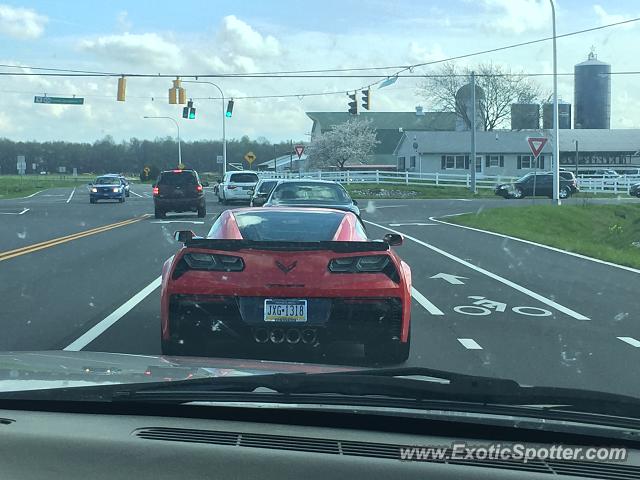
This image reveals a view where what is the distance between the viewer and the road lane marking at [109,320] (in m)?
8.43

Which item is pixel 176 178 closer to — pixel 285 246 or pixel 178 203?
pixel 178 203

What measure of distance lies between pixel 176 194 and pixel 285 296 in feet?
85.6

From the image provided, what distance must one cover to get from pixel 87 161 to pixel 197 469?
11501cm

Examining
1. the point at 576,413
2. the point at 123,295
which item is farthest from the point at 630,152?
the point at 576,413

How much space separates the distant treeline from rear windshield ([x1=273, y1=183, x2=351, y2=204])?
84.8m

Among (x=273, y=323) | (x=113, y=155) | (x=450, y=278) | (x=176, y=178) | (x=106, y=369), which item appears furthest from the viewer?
(x=113, y=155)

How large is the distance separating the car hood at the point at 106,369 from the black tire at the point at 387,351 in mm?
2523

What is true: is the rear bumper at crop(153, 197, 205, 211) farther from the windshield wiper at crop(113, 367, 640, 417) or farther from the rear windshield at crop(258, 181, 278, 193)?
the windshield wiper at crop(113, 367, 640, 417)

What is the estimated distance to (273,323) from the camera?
6926 mm

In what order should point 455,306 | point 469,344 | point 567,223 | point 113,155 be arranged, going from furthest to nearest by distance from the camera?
point 113,155 < point 567,223 < point 455,306 < point 469,344

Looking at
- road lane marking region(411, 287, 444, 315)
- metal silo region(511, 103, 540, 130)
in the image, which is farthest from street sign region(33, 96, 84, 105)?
metal silo region(511, 103, 540, 130)

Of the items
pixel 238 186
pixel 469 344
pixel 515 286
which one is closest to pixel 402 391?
pixel 469 344

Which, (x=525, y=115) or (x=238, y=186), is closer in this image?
(x=238, y=186)

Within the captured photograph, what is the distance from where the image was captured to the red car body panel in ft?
22.8
